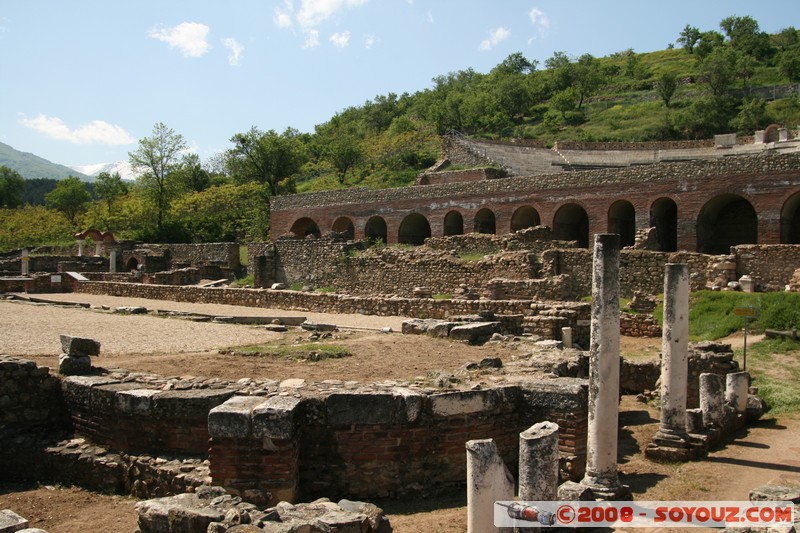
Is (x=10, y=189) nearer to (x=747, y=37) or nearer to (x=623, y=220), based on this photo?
(x=623, y=220)

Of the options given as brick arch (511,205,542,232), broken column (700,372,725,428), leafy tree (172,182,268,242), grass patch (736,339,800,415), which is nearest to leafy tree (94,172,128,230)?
leafy tree (172,182,268,242)

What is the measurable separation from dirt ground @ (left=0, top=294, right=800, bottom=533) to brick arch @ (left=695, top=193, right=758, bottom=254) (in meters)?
12.4

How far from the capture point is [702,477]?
27.9ft

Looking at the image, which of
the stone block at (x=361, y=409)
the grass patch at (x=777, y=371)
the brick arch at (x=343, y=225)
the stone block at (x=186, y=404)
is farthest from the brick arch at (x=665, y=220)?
the stone block at (x=186, y=404)

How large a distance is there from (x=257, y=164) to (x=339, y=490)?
5019cm

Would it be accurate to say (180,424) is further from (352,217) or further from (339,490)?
(352,217)

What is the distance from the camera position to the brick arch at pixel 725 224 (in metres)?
27.1

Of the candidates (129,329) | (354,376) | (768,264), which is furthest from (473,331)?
(768,264)

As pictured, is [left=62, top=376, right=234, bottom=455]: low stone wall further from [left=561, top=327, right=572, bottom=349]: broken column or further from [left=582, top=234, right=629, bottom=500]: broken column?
[left=561, top=327, right=572, bottom=349]: broken column

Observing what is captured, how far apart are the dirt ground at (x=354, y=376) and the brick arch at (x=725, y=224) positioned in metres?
12.4

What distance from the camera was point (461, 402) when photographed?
7.88 m

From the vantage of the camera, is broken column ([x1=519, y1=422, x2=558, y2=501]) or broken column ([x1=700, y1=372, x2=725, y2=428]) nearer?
broken column ([x1=519, y1=422, x2=558, y2=501])

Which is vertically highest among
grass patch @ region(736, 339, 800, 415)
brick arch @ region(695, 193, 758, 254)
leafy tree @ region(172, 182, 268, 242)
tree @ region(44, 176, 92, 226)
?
tree @ region(44, 176, 92, 226)

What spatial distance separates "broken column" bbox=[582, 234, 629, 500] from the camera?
752 cm
